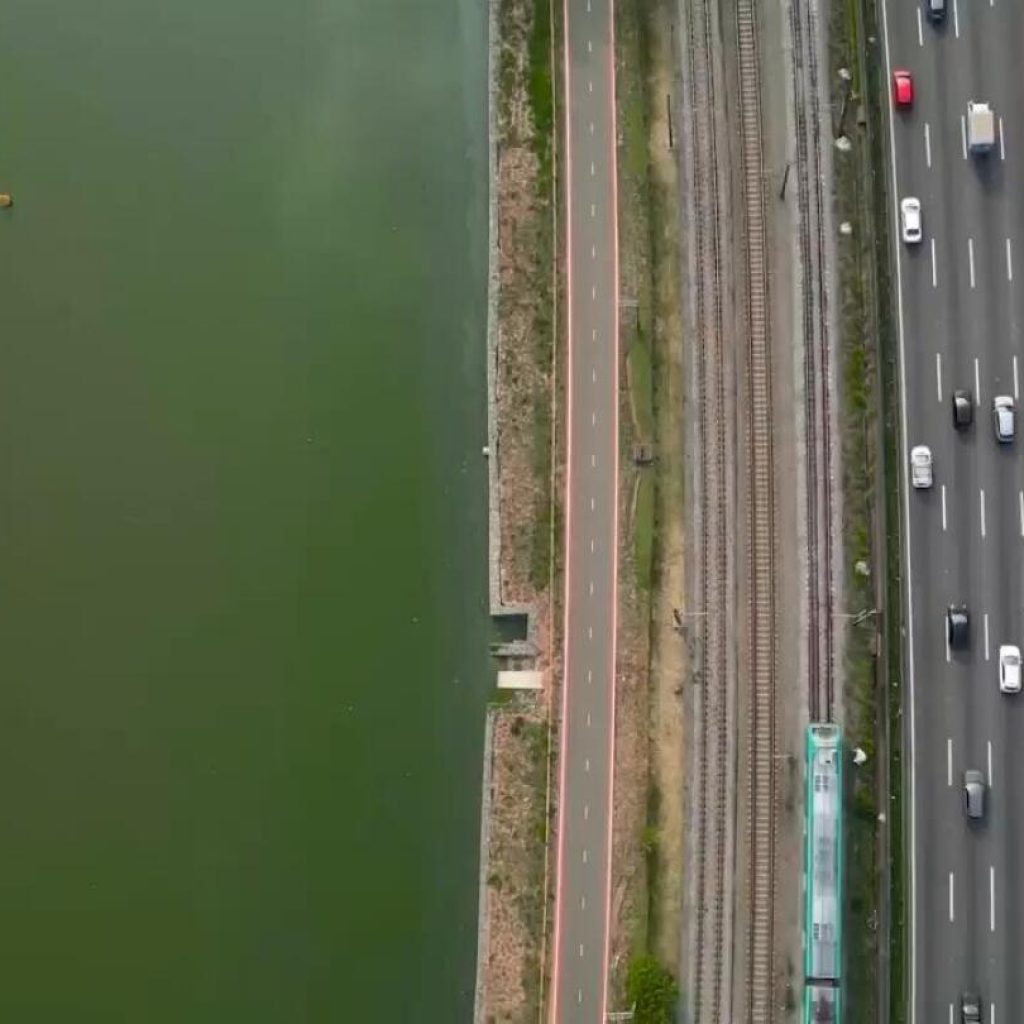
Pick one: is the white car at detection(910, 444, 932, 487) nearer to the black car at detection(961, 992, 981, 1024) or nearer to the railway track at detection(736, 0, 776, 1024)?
the railway track at detection(736, 0, 776, 1024)

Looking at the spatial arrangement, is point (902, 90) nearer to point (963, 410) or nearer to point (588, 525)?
point (963, 410)

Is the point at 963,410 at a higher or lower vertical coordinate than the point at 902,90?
lower

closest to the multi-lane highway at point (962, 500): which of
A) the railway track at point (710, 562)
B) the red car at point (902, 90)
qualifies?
the red car at point (902, 90)

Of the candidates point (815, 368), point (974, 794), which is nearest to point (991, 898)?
point (974, 794)

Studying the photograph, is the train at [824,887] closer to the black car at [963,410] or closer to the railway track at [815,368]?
the railway track at [815,368]

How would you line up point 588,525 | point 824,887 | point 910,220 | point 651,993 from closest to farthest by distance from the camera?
point 824,887
point 651,993
point 910,220
point 588,525

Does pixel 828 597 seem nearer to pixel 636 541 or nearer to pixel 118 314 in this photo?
pixel 636 541

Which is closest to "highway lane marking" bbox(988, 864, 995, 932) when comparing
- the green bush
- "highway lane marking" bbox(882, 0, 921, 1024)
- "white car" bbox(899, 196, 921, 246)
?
"highway lane marking" bbox(882, 0, 921, 1024)
